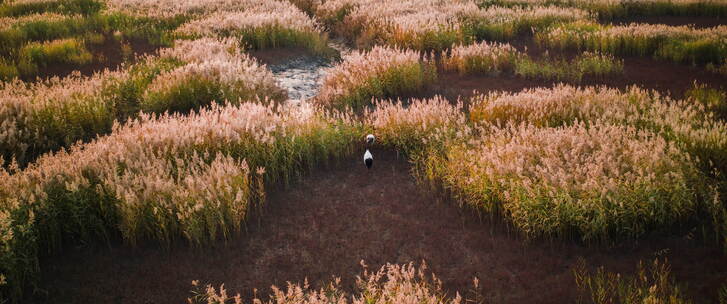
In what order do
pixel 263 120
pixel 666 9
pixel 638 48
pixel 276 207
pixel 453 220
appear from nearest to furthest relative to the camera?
pixel 453 220 < pixel 276 207 < pixel 263 120 < pixel 638 48 < pixel 666 9

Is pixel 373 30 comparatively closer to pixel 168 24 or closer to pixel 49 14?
pixel 168 24

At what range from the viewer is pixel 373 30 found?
14.1 meters

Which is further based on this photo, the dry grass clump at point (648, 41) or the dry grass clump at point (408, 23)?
the dry grass clump at point (408, 23)

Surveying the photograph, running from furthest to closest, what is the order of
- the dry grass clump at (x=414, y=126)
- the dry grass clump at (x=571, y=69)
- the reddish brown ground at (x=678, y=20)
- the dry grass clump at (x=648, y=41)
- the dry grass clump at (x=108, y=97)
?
the reddish brown ground at (x=678, y=20)
the dry grass clump at (x=648, y=41)
the dry grass clump at (x=571, y=69)
the dry grass clump at (x=108, y=97)
the dry grass clump at (x=414, y=126)

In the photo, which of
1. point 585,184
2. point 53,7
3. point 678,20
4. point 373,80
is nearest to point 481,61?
point 373,80

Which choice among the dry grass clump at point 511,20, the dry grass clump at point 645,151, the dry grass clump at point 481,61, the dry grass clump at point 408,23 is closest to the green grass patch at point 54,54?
the dry grass clump at point 408,23

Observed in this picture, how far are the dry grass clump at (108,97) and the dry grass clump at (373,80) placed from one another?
49.6 inches

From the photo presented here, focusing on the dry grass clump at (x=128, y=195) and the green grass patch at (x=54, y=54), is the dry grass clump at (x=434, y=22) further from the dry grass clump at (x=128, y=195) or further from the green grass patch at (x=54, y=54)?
the dry grass clump at (x=128, y=195)

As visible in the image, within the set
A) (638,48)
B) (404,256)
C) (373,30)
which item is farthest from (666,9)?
(404,256)

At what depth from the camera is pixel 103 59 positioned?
11516mm

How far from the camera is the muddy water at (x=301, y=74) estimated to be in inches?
411

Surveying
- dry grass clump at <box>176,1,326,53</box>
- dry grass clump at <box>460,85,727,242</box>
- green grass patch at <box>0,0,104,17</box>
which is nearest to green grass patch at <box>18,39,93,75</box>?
dry grass clump at <box>176,1,326,53</box>

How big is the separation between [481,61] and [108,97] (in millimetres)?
7712

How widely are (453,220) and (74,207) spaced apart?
12.7ft
